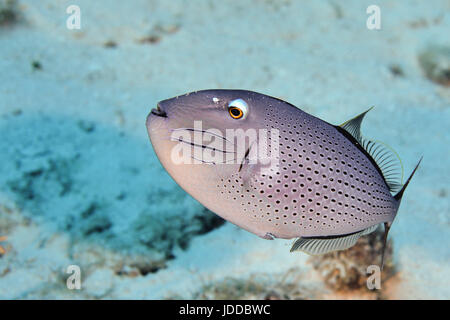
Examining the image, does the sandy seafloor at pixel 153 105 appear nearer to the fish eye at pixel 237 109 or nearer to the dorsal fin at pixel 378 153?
the dorsal fin at pixel 378 153

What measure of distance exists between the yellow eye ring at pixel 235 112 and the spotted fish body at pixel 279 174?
0.01 meters

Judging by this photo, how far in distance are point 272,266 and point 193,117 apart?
1919 mm

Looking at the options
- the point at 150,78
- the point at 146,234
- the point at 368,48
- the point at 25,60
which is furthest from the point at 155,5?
the point at 146,234

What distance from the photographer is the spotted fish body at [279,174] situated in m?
1.55

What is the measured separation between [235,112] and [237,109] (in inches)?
0.6

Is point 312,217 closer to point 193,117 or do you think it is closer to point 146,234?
point 193,117

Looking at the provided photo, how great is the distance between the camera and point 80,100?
4.28m

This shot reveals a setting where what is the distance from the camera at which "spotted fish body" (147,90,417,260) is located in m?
1.55

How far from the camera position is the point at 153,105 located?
14.5 feet

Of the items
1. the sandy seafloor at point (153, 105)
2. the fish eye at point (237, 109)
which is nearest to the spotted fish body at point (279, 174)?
the fish eye at point (237, 109)

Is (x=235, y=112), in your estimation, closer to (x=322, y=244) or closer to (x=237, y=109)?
(x=237, y=109)

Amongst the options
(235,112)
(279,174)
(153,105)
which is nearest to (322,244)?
(279,174)

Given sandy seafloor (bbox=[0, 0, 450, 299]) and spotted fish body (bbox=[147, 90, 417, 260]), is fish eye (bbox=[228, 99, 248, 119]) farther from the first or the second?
sandy seafloor (bbox=[0, 0, 450, 299])

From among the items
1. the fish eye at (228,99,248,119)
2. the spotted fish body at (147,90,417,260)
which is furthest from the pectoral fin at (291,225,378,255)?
the fish eye at (228,99,248,119)
